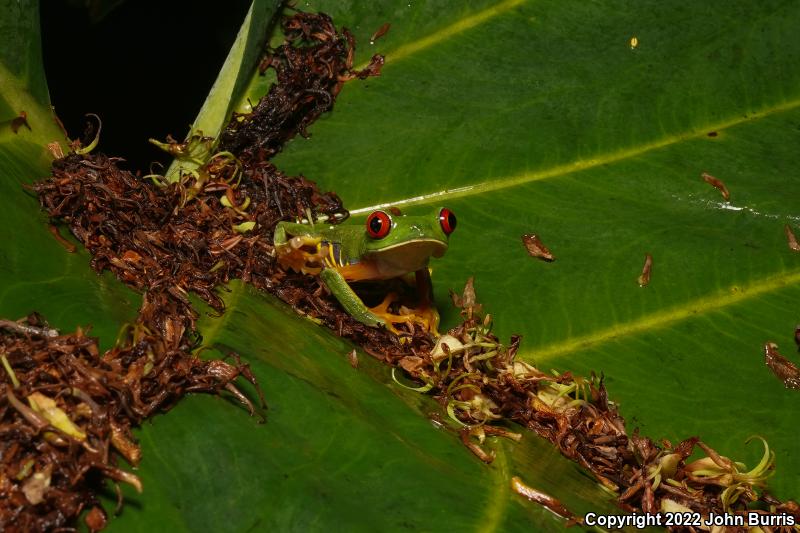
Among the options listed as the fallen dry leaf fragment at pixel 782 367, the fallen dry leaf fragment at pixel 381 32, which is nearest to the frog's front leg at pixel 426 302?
the fallen dry leaf fragment at pixel 381 32

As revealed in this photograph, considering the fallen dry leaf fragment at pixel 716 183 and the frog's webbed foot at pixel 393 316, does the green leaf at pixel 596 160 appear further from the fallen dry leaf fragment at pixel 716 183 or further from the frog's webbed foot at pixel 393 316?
the frog's webbed foot at pixel 393 316

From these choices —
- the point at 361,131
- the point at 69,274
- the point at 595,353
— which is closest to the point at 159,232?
the point at 69,274

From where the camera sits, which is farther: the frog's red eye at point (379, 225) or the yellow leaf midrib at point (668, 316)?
the yellow leaf midrib at point (668, 316)

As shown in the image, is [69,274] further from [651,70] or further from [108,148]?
[651,70]

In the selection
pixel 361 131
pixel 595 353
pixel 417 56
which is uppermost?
pixel 417 56

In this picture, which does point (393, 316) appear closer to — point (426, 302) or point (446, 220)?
point (426, 302)
